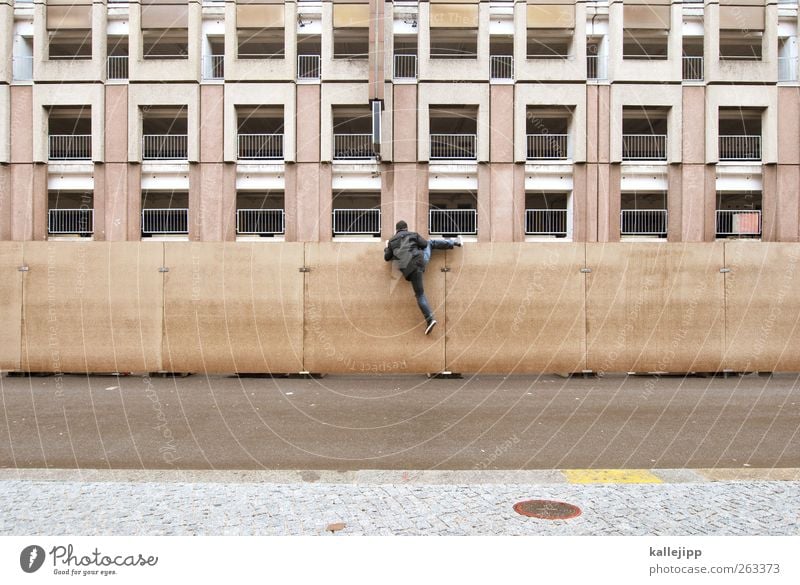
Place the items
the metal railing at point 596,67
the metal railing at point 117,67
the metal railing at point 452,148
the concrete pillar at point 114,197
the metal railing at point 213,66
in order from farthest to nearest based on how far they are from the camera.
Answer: the metal railing at point 452,148 < the metal railing at point 596,67 < the concrete pillar at point 114,197 < the metal railing at point 213,66 < the metal railing at point 117,67

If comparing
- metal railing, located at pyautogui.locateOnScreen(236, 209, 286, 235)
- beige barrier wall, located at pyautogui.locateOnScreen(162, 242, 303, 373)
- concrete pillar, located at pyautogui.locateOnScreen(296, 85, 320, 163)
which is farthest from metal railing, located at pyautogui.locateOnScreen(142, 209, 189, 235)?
beige barrier wall, located at pyautogui.locateOnScreen(162, 242, 303, 373)

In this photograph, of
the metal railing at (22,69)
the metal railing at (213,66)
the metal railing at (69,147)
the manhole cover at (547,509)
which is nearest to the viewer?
the manhole cover at (547,509)

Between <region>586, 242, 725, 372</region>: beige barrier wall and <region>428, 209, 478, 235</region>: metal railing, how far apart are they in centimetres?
1512

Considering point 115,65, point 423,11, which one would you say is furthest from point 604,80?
point 115,65

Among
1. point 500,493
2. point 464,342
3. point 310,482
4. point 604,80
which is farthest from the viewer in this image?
point 604,80

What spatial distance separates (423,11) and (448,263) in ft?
59.9

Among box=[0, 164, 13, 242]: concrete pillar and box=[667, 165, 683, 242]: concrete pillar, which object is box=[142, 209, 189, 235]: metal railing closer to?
box=[0, 164, 13, 242]: concrete pillar

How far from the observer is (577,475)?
5.30m

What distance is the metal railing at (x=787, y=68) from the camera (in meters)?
25.9

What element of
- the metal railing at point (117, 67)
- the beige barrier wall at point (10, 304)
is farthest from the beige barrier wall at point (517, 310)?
the metal railing at point (117, 67)

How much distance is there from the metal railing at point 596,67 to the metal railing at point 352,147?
9.61 meters

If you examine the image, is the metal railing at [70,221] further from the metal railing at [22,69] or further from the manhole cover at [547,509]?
the manhole cover at [547,509]

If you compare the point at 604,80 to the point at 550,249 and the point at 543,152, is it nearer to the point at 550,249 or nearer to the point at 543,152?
the point at 543,152

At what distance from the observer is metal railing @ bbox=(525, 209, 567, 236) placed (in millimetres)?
26516
